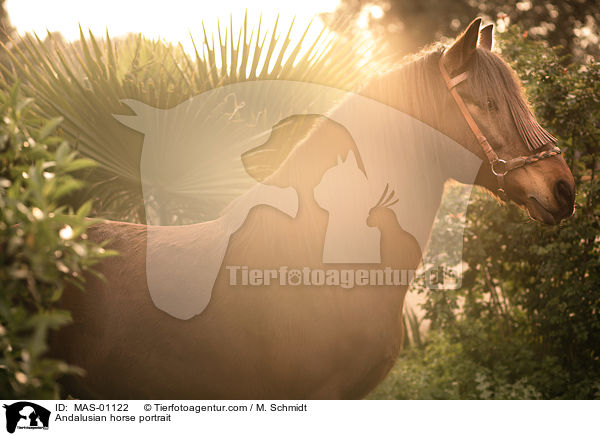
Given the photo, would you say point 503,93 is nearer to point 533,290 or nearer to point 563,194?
point 563,194

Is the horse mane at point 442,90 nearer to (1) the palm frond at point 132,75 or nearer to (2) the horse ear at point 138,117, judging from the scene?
(1) the palm frond at point 132,75

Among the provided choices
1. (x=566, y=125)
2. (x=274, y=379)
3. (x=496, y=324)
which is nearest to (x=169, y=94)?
(x=274, y=379)

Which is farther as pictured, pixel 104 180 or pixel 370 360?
pixel 104 180

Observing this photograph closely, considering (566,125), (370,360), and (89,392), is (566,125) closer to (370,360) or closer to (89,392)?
(370,360)

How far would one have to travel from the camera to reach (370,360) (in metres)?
1.98

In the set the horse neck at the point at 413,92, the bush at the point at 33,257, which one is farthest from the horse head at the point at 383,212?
the bush at the point at 33,257

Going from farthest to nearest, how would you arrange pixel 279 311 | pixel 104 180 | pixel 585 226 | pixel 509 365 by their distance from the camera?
pixel 509 365 → pixel 585 226 → pixel 104 180 → pixel 279 311

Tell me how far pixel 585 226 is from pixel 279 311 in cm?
313

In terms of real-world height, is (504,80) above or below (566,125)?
below

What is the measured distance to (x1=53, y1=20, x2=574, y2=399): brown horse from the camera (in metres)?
1.97

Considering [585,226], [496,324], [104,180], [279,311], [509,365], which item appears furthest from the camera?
[496,324]
